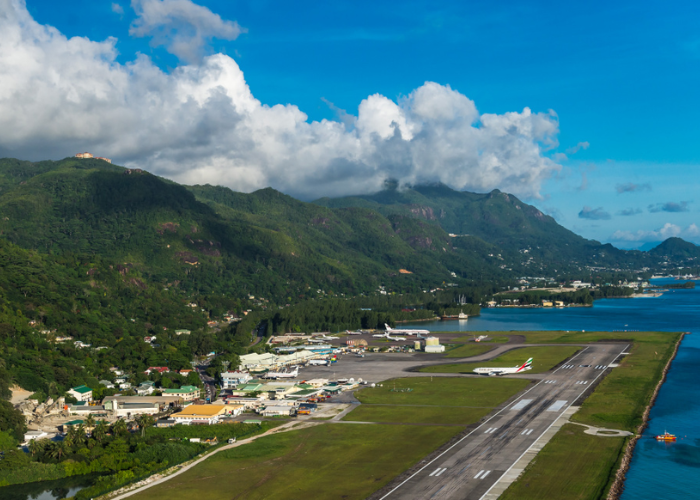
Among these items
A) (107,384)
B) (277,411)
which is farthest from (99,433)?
(107,384)

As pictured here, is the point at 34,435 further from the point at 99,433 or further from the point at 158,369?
the point at 158,369

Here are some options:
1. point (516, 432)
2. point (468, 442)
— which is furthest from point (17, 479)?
point (516, 432)

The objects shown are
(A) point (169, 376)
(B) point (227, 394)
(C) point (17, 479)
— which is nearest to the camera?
(C) point (17, 479)

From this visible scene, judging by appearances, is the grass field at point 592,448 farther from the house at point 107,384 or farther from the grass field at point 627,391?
the house at point 107,384

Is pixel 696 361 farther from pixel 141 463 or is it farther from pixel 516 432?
pixel 141 463

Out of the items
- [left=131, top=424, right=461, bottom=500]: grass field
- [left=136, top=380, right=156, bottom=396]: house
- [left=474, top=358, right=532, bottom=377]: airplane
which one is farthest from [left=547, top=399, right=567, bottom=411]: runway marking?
[left=136, top=380, right=156, bottom=396]: house
